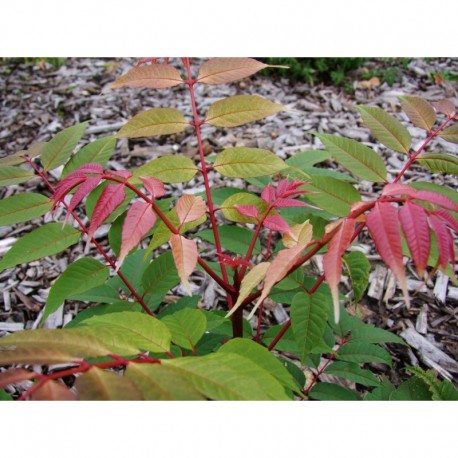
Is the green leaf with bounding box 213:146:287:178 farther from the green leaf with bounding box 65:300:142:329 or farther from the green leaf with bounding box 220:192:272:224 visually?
the green leaf with bounding box 65:300:142:329

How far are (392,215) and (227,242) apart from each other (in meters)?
0.77

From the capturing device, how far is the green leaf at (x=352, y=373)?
136 centimetres

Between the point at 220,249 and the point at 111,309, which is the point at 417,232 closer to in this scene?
the point at 220,249

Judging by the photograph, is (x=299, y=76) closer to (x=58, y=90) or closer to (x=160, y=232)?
(x=58, y=90)

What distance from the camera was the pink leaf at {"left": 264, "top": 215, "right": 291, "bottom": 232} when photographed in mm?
1073

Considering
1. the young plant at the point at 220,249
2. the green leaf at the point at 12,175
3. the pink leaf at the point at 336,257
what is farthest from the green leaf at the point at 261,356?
the green leaf at the point at 12,175

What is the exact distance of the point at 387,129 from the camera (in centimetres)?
128

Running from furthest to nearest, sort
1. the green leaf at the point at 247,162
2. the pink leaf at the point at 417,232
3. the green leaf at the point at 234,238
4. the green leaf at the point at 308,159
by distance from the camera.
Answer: the green leaf at the point at 308,159, the green leaf at the point at 234,238, the green leaf at the point at 247,162, the pink leaf at the point at 417,232

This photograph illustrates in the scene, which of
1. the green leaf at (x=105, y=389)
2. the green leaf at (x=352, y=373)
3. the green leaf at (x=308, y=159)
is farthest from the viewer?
the green leaf at (x=308, y=159)

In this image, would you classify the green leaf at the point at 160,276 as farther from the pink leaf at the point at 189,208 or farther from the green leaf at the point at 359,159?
the green leaf at the point at 359,159

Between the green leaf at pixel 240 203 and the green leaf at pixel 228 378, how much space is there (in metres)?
0.52

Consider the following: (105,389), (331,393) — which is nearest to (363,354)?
(331,393)

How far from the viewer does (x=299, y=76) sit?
369cm

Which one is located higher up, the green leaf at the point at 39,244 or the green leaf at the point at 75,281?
the green leaf at the point at 39,244
